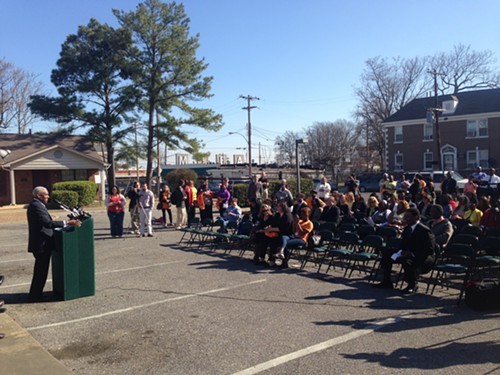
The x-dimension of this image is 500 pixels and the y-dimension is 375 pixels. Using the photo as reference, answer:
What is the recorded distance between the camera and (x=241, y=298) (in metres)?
7.56

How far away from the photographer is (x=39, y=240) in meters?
7.50

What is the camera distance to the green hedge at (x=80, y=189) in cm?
2839

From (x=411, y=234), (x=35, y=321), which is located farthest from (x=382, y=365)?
(x=35, y=321)

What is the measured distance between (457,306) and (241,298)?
3145mm

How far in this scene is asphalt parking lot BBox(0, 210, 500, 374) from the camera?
5000mm

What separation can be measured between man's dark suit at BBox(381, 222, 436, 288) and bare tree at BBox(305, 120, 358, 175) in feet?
214

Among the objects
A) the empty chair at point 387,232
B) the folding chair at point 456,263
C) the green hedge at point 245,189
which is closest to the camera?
the folding chair at point 456,263

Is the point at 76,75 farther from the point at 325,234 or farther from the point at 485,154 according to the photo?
the point at 485,154

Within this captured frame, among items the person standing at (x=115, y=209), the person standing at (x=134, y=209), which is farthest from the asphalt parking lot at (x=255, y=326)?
the person standing at (x=134, y=209)

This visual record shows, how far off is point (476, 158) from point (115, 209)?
126 ft

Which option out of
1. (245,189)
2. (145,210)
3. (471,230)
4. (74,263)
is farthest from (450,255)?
(245,189)

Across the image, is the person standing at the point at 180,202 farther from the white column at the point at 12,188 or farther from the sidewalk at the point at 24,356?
the white column at the point at 12,188

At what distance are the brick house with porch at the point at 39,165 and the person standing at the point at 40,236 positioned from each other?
26.3 m

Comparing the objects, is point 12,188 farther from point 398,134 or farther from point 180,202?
point 398,134
